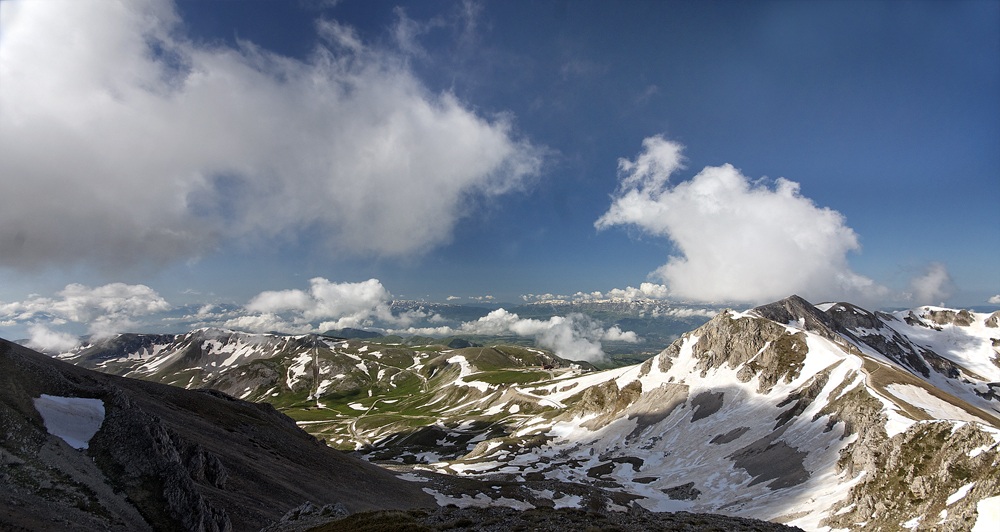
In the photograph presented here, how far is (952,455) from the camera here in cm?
4869

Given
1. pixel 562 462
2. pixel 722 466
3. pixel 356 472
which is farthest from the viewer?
pixel 562 462

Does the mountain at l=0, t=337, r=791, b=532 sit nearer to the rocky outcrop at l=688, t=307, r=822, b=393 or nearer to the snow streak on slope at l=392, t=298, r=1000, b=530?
the snow streak on slope at l=392, t=298, r=1000, b=530

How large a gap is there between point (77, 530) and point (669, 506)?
83605 millimetres

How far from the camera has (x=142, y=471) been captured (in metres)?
33.9

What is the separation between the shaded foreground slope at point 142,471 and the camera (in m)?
27.4

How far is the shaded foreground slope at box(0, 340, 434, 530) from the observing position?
27.4m

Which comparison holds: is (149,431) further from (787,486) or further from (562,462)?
(562,462)

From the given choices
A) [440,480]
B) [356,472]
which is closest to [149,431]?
[356,472]

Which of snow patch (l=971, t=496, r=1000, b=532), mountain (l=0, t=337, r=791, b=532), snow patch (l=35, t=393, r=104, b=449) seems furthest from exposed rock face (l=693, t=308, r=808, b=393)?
snow patch (l=35, t=393, r=104, b=449)

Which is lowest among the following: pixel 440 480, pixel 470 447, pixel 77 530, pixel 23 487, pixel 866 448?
pixel 470 447

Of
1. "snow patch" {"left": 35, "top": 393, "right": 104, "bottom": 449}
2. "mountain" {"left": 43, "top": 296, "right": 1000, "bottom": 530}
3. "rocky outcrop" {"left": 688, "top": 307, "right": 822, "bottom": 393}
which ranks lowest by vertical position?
"mountain" {"left": 43, "top": 296, "right": 1000, "bottom": 530}

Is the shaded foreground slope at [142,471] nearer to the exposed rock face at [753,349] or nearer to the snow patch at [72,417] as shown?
the snow patch at [72,417]

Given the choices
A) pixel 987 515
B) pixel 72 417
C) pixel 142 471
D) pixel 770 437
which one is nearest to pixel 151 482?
pixel 142 471

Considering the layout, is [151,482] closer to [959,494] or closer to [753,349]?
[959,494]
